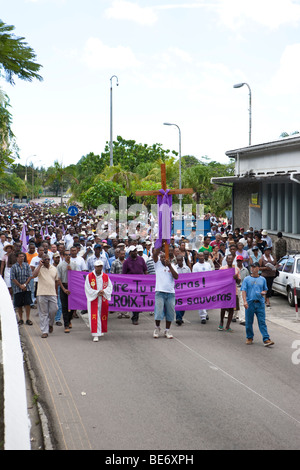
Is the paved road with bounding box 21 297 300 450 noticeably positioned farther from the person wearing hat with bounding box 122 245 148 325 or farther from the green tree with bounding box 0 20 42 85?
the green tree with bounding box 0 20 42 85

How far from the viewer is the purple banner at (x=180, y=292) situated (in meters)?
13.9

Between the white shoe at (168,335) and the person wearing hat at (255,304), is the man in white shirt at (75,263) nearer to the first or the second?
the white shoe at (168,335)

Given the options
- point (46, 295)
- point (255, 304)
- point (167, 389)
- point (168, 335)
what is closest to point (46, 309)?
point (46, 295)

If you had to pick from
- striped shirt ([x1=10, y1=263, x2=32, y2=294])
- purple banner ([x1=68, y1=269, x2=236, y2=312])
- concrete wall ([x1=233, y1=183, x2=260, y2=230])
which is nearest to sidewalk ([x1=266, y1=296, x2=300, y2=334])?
purple banner ([x1=68, y1=269, x2=236, y2=312])

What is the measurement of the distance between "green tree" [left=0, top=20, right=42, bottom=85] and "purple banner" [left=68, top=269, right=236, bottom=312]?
5.00m

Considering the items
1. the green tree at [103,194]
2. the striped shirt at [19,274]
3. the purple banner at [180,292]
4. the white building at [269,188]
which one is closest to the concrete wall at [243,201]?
the white building at [269,188]

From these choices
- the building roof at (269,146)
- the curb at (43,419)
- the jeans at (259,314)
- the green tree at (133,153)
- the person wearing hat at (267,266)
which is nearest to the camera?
the curb at (43,419)

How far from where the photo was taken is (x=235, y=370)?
1005 centimetres

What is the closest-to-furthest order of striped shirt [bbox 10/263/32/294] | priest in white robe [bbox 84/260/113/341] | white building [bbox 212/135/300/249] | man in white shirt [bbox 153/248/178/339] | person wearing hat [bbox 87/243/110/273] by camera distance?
priest in white robe [bbox 84/260/113/341] → man in white shirt [bbox 153/248/178/339] → striped shirt [bbox 10/263/32/294] → person wearing hat [bbox 87/243/110/273] → white building [bbox 212/135/300/249]

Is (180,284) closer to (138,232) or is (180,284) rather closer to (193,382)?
(193,382)

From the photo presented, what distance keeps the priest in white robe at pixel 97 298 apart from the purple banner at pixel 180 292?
1294 millimetres

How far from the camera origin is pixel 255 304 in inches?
466

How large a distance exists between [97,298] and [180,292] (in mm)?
2244

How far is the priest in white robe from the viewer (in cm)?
1241
